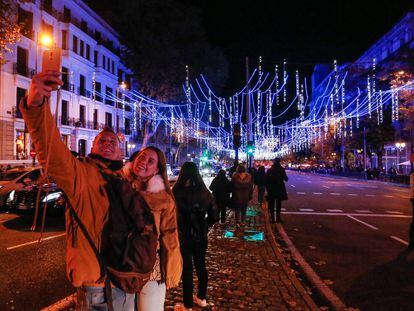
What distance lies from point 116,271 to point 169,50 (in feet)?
126

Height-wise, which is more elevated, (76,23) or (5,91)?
(76,23)

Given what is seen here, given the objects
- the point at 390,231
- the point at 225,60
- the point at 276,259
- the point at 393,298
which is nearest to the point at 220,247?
the point at 276,259

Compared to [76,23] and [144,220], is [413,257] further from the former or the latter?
[76,23]

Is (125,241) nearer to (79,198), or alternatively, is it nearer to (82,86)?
(79,198)

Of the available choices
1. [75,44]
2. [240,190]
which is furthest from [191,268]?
[75,44]

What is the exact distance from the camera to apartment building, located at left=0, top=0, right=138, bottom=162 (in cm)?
2973

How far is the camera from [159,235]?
2.78 metres

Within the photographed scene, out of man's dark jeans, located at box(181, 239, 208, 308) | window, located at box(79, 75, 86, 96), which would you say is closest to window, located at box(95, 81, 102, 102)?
window, located at box(79, 75, 86, 96)

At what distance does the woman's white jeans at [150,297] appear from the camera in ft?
8.76

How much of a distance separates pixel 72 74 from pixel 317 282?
29171mm

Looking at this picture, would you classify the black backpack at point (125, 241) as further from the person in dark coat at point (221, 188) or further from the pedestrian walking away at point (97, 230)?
the person in dark coat at point (221, 188)

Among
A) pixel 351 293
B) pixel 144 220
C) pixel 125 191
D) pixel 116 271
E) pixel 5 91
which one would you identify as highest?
pixel 5 91

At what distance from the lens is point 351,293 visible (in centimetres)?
565

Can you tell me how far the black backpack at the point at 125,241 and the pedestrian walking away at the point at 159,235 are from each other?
34 centimetres
